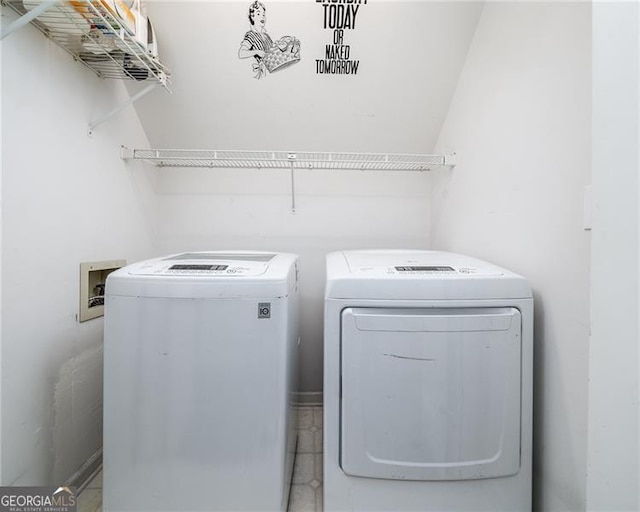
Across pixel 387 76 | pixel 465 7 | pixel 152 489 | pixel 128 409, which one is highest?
pixel 465 7

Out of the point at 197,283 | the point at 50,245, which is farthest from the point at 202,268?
the point at 50,245

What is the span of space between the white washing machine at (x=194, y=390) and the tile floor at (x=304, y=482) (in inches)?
9.0

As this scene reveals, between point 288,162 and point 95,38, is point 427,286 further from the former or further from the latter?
point 95,38

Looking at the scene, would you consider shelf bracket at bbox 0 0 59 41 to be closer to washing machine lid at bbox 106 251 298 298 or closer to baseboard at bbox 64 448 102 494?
washing machine lid at bbox 106 251 298 298

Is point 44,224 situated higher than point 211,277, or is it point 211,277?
point 44,224

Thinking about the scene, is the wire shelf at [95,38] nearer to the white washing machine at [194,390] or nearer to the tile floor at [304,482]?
the white washing machine at [194,390]

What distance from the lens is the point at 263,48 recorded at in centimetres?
136

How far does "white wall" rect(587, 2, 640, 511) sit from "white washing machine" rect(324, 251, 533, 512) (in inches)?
7.5

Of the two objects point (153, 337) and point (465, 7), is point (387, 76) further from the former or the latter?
point (153, 337)

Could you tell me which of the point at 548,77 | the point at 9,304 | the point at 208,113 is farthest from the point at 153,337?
the point at 548,77

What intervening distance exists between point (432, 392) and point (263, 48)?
1651mm

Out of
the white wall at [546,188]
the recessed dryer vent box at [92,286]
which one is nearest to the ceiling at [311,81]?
the white wall at [546,188]

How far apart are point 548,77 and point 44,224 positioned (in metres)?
1.77

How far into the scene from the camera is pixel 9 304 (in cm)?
88
